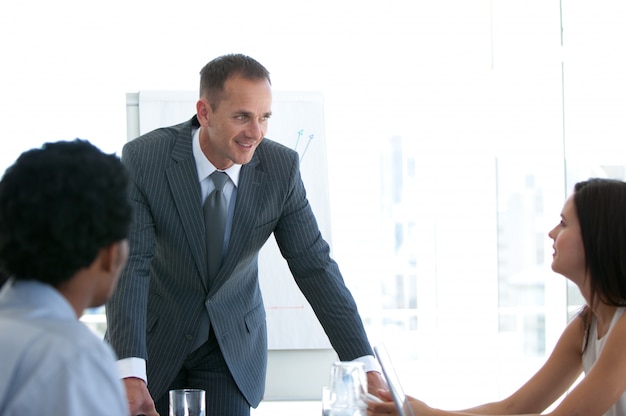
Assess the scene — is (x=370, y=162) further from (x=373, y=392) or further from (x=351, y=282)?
(x=373, y=392)

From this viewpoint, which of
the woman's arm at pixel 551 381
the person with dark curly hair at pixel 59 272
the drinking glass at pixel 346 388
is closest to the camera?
the person with dark curly hair at pixel 59 272

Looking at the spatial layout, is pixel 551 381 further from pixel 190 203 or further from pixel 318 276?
pixel 190 203

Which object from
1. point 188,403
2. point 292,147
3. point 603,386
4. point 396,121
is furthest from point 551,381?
point 396,121

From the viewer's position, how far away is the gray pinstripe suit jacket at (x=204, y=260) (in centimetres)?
248

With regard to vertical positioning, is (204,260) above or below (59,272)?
below

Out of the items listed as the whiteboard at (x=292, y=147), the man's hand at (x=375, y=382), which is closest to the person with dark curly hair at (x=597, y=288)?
the man's hand at (x=375, y=382)

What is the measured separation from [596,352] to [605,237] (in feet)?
1.08

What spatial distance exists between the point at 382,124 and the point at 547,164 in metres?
1.16

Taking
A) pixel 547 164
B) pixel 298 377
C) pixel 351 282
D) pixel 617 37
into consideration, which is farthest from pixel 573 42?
pixel 298 377

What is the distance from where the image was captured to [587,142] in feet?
13.1

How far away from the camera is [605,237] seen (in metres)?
1.93

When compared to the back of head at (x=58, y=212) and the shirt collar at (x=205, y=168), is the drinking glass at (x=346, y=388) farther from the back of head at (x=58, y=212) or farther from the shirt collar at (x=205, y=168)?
the shirt collar at (x=205, y=168)

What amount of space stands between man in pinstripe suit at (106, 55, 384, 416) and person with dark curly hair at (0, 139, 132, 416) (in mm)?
1347

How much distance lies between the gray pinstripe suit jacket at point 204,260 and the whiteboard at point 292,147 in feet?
7.13
